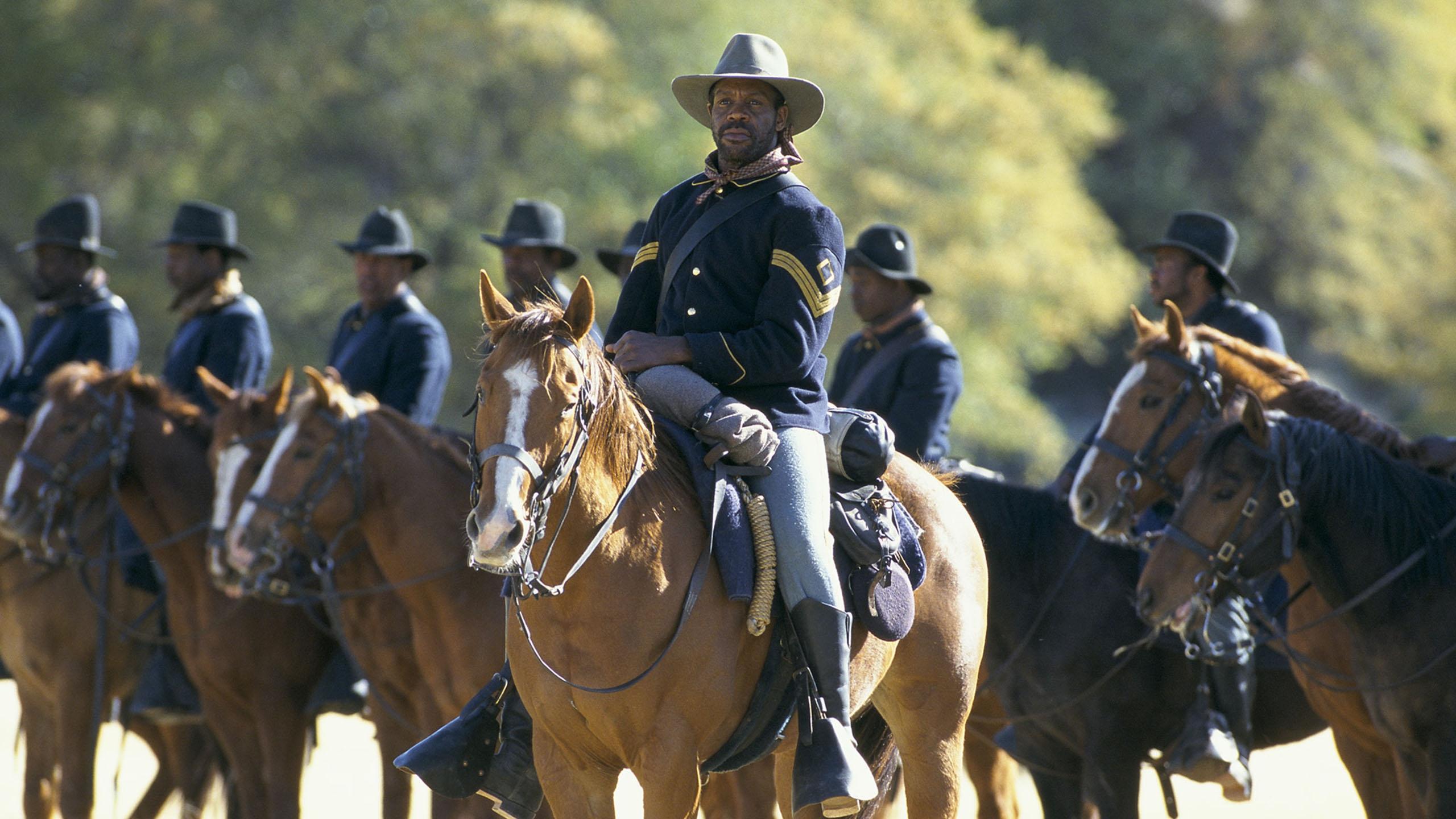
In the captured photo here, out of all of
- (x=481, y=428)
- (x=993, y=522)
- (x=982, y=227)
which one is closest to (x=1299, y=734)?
(x=993, y=522)

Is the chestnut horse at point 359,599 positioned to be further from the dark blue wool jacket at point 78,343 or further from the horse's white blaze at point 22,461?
the dark blue wool jacket at point 78,343

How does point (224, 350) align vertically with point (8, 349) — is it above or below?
above

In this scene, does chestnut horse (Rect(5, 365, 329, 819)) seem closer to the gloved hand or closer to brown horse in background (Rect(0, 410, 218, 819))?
brown horse in background (Rect(0, 410, 218, 819))

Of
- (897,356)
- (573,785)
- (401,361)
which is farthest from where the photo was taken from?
(401,361)

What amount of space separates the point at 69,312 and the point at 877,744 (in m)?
6.77

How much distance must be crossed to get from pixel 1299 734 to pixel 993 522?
186cm

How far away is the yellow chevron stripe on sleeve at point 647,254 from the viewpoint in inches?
210

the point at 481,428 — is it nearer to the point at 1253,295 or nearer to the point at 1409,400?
the point at 1409,400

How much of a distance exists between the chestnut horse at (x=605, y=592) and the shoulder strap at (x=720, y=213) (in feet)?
1.77

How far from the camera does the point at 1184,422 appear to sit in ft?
23.8

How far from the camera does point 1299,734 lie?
7926 mm

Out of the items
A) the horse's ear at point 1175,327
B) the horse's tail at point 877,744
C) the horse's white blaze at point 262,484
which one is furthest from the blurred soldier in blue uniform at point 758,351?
the horse's white blaze at point 262,484

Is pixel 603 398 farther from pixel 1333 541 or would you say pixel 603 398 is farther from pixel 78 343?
pixel 78 343

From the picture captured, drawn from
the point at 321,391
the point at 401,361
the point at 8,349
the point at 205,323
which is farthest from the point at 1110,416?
the point at 8,349
